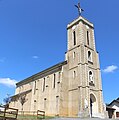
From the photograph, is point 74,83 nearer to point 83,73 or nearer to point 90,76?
point 83,73

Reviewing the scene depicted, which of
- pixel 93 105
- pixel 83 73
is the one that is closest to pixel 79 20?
pixel 83 73

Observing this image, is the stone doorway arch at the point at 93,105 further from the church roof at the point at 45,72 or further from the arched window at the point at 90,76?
the church roof at the point at 45,72

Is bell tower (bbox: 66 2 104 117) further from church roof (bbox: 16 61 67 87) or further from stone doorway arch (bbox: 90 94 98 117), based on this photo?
church roof (bbox: 16 61 67 87)

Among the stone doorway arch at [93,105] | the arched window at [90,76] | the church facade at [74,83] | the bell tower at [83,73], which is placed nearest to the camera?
the bell tower at [83,73]

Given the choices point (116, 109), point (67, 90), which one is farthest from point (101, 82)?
point (116, 109)

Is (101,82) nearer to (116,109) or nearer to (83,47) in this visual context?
(83,47)

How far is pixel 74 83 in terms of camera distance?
117 ft

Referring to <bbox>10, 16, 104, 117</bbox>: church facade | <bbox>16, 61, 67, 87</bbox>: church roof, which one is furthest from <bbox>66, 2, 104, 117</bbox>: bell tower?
<bbox>16, 61, 67, 87</bbox>: church roof

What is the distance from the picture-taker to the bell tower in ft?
109

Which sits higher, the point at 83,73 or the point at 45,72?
the point at 45,72

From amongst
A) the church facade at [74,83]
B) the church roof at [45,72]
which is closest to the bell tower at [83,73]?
the church facade at [74,83]

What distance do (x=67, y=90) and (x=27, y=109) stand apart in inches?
513

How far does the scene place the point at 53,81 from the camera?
39094mm

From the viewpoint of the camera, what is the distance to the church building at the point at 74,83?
111 ft
